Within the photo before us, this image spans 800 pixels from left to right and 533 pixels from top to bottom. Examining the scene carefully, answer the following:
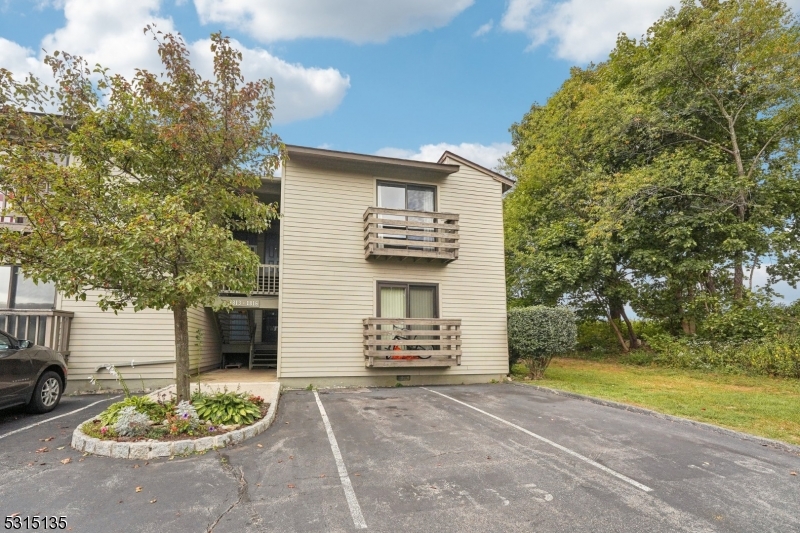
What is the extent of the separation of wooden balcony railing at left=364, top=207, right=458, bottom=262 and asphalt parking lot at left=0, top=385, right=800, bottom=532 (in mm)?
4985

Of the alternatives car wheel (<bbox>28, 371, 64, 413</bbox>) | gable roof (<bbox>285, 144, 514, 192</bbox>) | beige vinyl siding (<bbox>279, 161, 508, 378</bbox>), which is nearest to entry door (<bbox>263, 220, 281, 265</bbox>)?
beige vinyl siding (<bbox>279, 161, 508, 378</bbox>)

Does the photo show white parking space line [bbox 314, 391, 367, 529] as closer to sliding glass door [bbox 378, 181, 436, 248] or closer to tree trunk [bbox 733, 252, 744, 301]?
sliding glass door [bbox 378, 181, 436, 248]

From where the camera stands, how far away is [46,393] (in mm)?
7004

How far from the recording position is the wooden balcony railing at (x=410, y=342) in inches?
398

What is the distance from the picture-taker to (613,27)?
63.6ft

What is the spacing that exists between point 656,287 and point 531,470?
1553 cm

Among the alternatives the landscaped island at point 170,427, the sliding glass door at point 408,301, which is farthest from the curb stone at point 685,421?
the landscaped island at point 170,427

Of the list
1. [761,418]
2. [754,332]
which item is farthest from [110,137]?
[754,332]

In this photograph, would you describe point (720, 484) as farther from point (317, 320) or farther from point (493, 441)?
point (317, 320)

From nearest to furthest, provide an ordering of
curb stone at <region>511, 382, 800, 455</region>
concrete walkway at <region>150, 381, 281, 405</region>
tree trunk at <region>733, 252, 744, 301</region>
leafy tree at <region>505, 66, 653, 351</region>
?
curb stone at <region>511, 382, 800, 455</region> < concrete walkway at <region>150, 381, 281, 405</region> < tree trunk at <region>733, 252, 744, 301</region> < leafy tree at <region>505, 66, 653, 351</region>

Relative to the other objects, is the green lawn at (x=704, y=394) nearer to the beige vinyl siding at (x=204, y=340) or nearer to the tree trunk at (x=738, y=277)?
the tree trunk at (x=738, y=277)

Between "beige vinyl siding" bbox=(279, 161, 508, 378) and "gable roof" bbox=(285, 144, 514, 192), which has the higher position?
"gable roof" bbox=(285, 144, 514, 192)

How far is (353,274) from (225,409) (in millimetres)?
5372

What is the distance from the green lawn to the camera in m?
6.46
